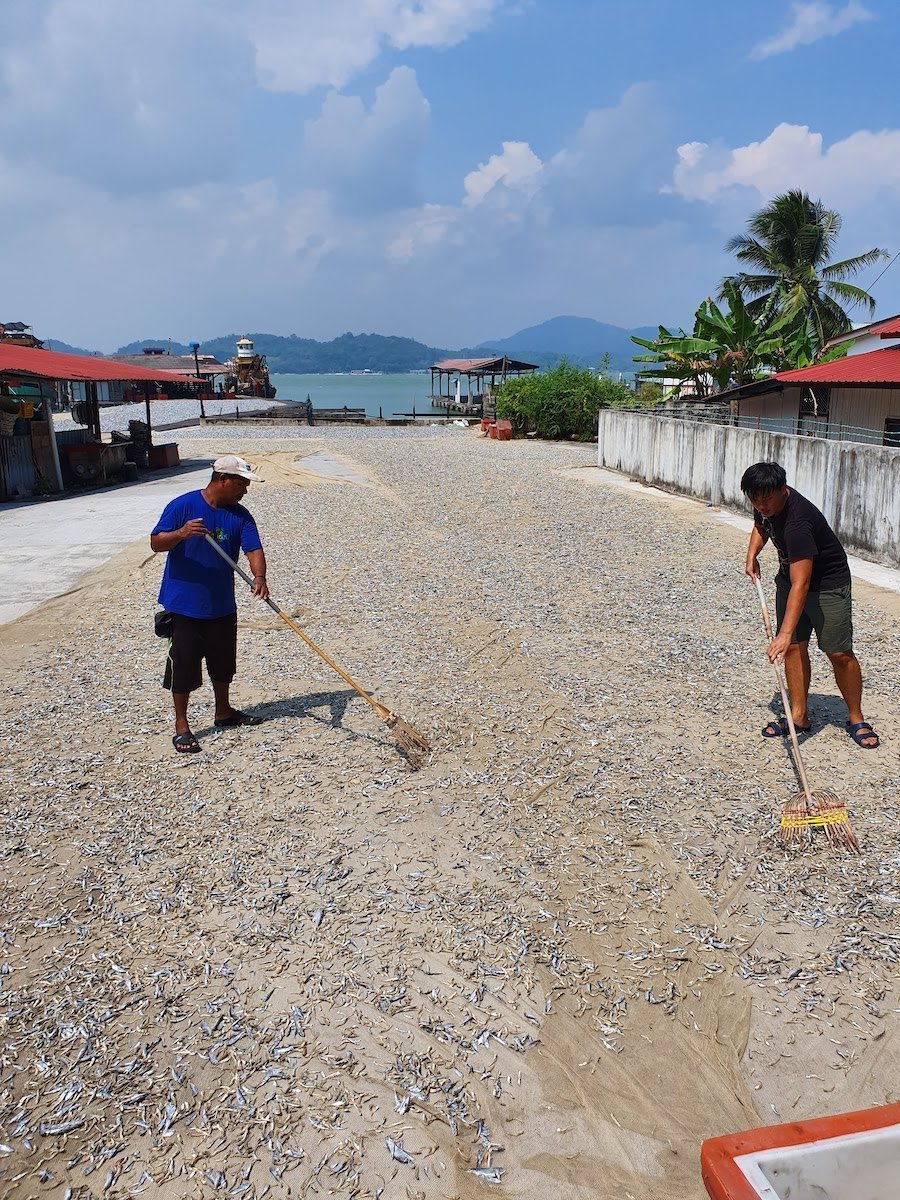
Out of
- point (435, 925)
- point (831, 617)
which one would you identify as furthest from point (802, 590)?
point (435, 925)

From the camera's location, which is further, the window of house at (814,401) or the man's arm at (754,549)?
the window of house at (814,401)

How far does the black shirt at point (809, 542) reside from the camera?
5.71 metres

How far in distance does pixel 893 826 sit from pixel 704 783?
1078 millimetres

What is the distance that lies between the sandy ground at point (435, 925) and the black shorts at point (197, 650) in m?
0.50

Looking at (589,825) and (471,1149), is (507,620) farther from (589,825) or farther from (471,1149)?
(471,1149)

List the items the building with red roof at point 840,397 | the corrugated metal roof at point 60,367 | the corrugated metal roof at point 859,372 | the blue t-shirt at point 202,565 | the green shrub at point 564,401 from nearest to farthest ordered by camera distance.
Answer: the blue t-shirt at point 202,565
the corrugated metal roof at point 859,372
the building with red roof at point 840,397
the corrugated metal roof at point 60,367
the green shrub at point 564,401

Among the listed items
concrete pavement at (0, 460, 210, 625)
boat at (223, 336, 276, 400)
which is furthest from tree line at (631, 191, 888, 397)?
boat at (223, 336, 276, 400)

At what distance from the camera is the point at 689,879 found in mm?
4781

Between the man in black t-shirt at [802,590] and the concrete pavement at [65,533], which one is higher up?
the man in black t-shirt at [802,590]

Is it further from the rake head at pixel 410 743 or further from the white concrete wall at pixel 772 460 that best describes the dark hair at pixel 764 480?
the white concrete wall at pixel 772 460

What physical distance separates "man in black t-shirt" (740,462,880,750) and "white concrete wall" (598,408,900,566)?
6.91 metres

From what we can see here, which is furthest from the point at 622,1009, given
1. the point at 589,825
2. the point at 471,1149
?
the point at 589,825

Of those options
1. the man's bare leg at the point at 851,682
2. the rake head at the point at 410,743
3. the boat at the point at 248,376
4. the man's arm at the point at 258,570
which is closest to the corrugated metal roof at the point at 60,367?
the man's arm at the point at 258,570

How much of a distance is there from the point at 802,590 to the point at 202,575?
12.6 ft
